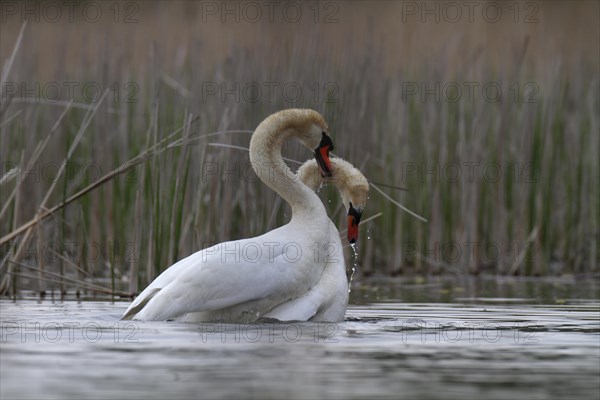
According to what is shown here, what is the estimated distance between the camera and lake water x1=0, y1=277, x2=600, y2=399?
5.80m

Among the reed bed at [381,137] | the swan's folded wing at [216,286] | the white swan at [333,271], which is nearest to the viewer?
the swan's folded wing at [216,286]

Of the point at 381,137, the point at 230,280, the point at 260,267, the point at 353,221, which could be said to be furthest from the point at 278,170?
the point at 381,137

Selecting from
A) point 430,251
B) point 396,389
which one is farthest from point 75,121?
point 396,389

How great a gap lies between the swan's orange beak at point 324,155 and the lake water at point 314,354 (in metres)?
1.00

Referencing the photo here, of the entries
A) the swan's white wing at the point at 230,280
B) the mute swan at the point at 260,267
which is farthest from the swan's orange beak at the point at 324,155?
the swan's white wing at the point at 230,280

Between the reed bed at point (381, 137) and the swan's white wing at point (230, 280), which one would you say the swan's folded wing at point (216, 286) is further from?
the reed bed at point (381, 137)

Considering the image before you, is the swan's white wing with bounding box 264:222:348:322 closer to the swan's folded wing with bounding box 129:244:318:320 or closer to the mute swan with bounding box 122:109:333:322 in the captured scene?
the mute swan with bounding box 122:109:333:322

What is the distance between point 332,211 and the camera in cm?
1184

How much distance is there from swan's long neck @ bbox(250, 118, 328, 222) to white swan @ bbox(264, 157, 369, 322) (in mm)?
313

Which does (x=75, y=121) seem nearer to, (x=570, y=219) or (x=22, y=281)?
(x=22, y=281)

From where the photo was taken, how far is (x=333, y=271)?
30.2 ft

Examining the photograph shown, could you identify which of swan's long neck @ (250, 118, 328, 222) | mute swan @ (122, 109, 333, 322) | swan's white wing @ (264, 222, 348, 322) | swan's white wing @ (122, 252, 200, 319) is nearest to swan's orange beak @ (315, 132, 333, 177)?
mute swan @ (122, 109, 333, 322)

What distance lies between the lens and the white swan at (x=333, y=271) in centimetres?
884

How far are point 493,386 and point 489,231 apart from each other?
7.89 m
